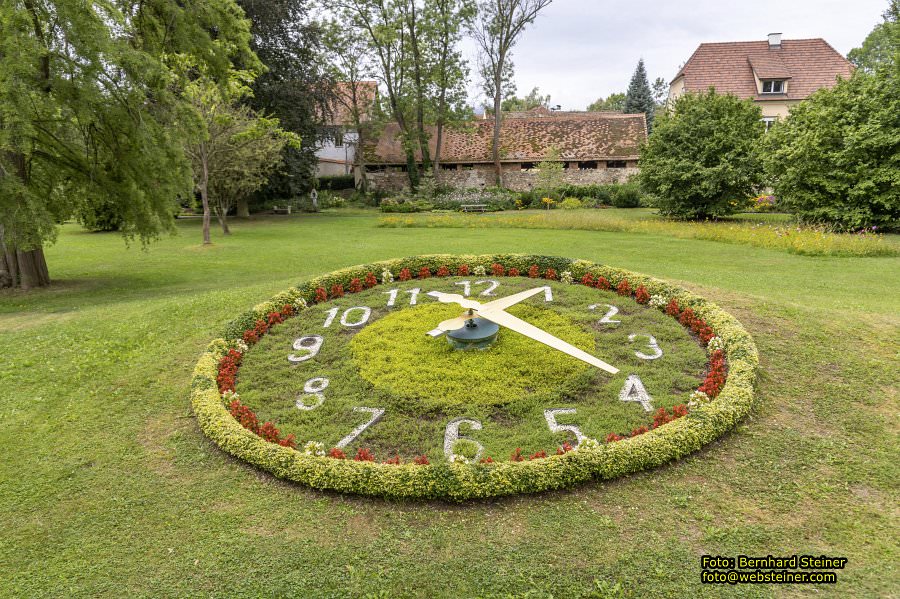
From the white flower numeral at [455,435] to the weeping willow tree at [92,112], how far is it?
38.9ft

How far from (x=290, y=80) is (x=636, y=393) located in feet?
114

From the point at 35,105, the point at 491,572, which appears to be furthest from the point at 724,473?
the point at 35,105

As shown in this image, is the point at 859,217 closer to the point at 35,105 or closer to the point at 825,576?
the point at 825,576

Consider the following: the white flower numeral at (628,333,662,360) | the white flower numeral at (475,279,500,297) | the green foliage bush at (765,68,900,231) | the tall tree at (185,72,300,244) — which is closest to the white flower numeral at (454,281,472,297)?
the white flower numeral at (475,279,500,297)

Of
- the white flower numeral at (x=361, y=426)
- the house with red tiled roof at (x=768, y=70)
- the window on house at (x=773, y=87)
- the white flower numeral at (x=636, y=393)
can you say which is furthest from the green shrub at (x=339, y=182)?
the white flower numeral at (x=636, y=393)

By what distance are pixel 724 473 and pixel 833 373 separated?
3.12 meters

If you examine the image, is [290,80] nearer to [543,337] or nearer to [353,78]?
[353,78]

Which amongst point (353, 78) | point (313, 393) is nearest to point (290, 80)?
point (353, 78)

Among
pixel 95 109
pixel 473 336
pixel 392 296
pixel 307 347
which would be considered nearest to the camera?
pixel 473 336

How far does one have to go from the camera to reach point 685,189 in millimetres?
27328

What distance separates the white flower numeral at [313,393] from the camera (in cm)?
709

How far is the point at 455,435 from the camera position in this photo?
20.8 ft

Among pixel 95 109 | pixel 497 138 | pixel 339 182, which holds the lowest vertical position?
pixel 95 109

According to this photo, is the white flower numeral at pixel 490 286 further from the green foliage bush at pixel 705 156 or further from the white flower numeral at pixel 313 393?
the green foliage bush at pixel 705 156
